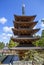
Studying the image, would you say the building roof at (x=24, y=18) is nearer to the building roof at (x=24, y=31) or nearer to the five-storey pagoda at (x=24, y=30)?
the five-storey pagoda at (x=24, y=30)

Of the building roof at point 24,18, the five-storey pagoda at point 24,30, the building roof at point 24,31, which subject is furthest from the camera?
the building roof at point 24,18

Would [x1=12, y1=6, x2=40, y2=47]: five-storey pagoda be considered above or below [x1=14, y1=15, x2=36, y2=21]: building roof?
below

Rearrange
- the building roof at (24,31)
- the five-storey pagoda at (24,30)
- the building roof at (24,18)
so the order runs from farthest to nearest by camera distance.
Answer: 1. the building roof at (24,18)
2. the building roof at (24,31)
3. the five-storey pagoda at (24,30)

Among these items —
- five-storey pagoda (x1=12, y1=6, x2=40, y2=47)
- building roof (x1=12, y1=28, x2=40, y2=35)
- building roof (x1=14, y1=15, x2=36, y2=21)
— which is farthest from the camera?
building roof (x1=14, y1=15, x2=36, y2=21)

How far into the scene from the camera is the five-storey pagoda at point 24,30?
102ft

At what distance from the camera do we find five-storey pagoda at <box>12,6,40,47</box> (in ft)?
102

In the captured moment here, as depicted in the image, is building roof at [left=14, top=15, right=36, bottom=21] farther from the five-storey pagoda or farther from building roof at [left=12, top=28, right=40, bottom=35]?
building roof at [left=12, top=28, right=40, bottom=35]

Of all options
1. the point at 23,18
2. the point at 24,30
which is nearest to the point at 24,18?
the point at 23,18

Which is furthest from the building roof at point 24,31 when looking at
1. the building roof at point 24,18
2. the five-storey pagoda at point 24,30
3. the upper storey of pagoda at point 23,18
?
the building roof at point 24,18

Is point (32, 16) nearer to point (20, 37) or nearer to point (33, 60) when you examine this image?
point (20, 37)

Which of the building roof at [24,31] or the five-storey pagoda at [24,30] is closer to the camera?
the five-storey pagoda at [24,30]

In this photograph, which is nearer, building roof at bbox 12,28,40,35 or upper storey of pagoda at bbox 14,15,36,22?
building roof at bbox 12,28,40,35

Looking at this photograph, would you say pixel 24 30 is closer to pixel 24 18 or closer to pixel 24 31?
pixel 24 31

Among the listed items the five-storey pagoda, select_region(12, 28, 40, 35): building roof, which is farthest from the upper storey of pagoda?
select_region(12, 28, 40, 35): building roof
